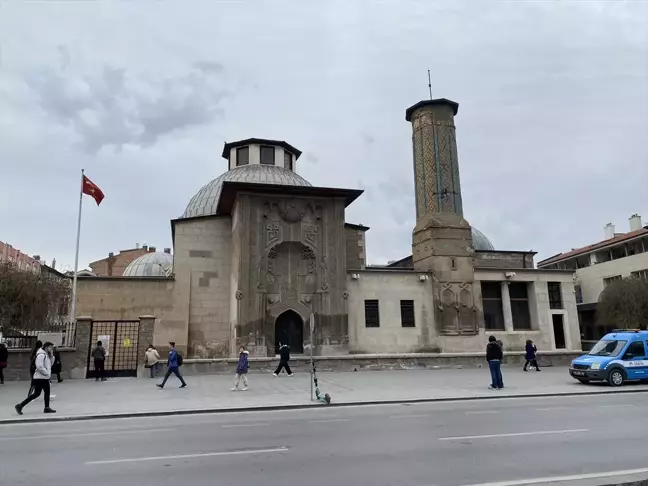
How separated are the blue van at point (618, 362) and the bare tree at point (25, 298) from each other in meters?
25.8

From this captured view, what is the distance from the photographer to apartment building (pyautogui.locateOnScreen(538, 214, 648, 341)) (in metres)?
40.4

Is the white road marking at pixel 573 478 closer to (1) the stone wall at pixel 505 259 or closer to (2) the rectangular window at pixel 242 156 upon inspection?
→ (2) the rectangular window at pixel 242 156

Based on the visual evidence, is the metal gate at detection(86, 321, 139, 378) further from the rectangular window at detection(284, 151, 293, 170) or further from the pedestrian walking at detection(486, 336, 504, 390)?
the rectangular window at detection(284, 151, 293, 170)

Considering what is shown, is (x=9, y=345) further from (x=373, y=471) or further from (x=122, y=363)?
(x=373, y=471)

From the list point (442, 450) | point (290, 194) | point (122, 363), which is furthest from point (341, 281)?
point (442, 450)

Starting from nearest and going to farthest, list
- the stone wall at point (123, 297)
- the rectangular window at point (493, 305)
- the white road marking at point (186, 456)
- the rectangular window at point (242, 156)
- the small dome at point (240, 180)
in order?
the white road marking at point (186, 456) < the stone wall at point (123, 297) < the rectangular window at point (493, 305) < the small dome at point (240, 180) < the rectangular window at point (242, 156)

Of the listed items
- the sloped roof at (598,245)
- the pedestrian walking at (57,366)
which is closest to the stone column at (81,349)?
the pedestrian walking at (57,366)

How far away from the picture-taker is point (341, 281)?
26.7m

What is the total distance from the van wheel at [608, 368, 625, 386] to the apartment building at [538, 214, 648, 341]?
24.7 metres

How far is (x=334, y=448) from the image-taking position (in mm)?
Answer: 7633

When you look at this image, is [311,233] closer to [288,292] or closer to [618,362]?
[288,292]

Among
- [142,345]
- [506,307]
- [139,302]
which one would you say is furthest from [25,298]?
[506,307]

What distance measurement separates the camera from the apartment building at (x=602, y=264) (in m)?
40.4

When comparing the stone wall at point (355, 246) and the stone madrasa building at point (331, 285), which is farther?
the stone wall at point (355, 246)
